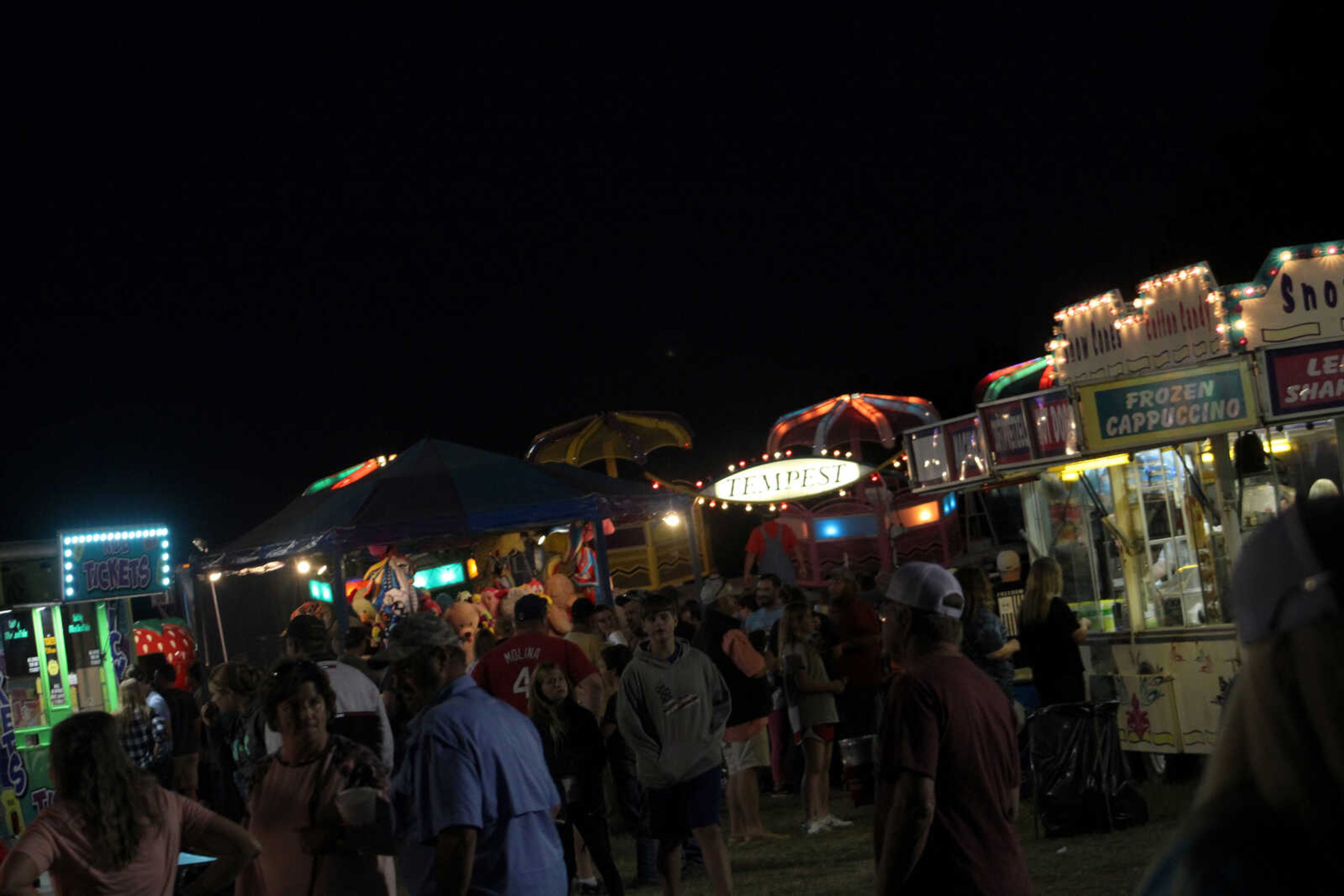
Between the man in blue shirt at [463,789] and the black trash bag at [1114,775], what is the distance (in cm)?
625

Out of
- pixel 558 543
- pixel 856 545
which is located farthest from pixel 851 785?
pixel 856 545

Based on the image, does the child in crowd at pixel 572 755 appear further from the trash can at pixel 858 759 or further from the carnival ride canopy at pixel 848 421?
the carnival ride canopy at pixel 848 421

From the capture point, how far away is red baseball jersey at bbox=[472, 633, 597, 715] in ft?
28.0

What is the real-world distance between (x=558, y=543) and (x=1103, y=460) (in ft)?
27.6

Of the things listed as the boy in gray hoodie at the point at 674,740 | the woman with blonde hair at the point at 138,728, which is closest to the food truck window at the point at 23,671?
the woman with blonde hair at the point at 138,728

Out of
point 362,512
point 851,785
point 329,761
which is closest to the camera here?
point 329,761

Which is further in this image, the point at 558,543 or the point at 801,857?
the point at 558,543

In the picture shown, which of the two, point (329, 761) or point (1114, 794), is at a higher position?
point (329, 761)

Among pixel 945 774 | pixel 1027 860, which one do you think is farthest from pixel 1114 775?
pixel 945 774

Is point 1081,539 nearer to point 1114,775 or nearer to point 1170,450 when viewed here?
point 1170,450

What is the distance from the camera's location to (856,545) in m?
29.9

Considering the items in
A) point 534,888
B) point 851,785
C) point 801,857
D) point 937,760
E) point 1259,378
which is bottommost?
point 801,857

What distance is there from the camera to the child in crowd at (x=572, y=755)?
8398 millimetres

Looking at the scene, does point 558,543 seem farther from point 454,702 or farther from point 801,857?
point 454,702
